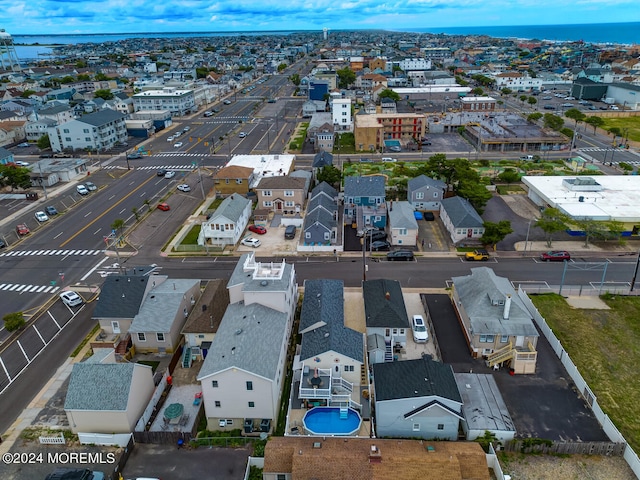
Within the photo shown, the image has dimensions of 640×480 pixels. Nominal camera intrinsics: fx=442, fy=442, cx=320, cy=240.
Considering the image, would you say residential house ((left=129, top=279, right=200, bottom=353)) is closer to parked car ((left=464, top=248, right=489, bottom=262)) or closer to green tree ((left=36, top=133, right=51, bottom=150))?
parked car ((left=464, top=248, right=489, bottom=262))

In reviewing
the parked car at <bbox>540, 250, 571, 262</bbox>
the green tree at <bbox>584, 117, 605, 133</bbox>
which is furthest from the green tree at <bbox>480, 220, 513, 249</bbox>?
the green tree at <bbox>584, 117, 605, 133</bbox>

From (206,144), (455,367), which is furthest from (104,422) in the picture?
(206,144)

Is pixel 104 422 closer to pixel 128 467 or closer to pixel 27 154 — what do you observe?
pixel 128 467

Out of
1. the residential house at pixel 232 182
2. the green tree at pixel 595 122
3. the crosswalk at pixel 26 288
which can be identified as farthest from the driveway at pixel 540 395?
the green tree at pixel 595 122

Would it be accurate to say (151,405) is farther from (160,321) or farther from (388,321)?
(388,321)

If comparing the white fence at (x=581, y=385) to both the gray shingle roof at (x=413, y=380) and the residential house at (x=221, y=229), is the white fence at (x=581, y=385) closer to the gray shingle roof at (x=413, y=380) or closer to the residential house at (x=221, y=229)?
the gray shingle roof at (x=413, y=380)

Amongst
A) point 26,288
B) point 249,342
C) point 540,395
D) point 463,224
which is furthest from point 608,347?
point 26,288
